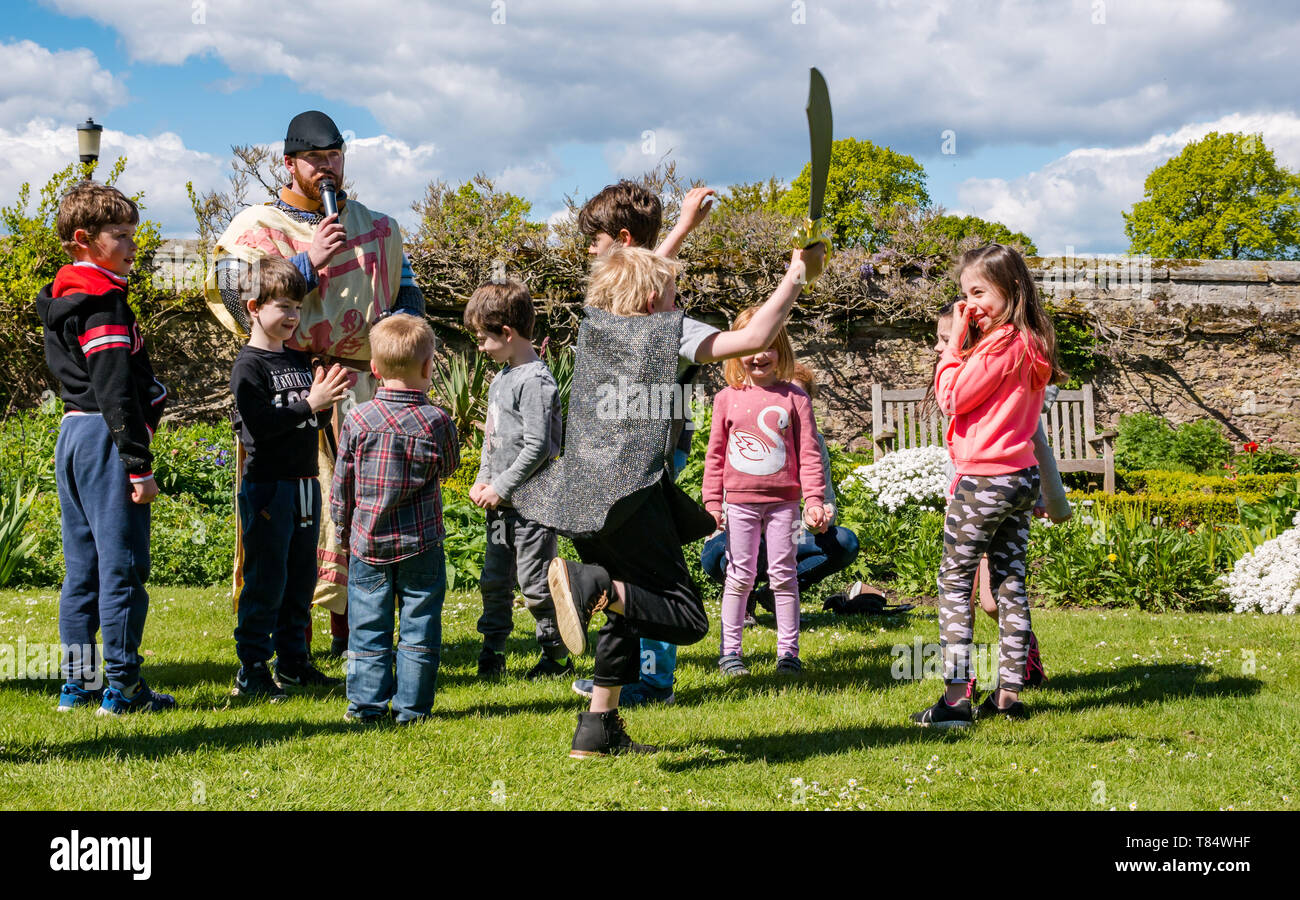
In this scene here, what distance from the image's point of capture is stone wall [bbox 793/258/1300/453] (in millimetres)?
11758

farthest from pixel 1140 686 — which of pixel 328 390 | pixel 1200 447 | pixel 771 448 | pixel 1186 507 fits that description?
pixel 1200 447

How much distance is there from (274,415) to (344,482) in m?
0.41

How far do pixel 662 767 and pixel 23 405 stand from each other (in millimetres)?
10743

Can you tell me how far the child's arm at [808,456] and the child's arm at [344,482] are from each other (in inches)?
80.2

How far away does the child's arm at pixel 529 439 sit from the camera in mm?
3773

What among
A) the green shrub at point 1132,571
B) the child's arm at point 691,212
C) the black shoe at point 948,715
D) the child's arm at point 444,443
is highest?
the child's arm at point 691,212

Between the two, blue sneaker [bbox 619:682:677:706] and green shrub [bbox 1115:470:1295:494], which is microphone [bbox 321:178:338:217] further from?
green shrub [bbox 1115:470:1295:494]

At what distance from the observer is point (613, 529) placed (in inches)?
121

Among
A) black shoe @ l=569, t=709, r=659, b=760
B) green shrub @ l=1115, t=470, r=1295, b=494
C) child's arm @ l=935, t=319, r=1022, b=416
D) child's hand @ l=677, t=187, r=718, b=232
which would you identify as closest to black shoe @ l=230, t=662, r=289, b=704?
black shoe @ l=569, t=709, r=659, b=760

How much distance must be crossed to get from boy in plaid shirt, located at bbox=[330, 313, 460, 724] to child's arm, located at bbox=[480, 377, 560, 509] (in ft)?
0.74

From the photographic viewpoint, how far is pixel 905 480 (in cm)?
800

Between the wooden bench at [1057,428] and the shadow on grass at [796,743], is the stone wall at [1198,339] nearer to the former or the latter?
the wooden bench at [1057,428]

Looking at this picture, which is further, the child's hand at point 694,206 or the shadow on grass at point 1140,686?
the shadow on grass at point 1140,686

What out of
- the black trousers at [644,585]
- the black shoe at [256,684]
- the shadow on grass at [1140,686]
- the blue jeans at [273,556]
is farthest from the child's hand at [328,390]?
the shadow on grass at [1140,686]
